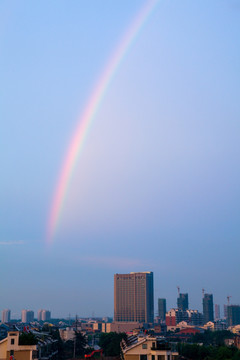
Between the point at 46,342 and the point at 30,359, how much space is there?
14.8m

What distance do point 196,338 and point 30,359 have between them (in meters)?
92.4

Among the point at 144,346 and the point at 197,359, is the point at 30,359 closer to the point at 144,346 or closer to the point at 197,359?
the point at 144,346

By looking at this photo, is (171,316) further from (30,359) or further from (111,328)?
(30,359)

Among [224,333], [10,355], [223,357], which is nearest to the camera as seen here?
[10,355]

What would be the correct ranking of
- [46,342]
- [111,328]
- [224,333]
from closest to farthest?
[46,342] < [224,333] < [111,328]

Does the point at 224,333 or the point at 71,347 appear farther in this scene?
the point at 224,333

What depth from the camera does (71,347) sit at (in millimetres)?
74875

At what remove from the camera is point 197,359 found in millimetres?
52219

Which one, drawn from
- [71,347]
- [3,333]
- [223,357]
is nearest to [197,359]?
[223,357]

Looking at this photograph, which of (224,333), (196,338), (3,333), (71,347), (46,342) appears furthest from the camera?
(224,333)

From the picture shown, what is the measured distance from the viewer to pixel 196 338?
12044 centimetres

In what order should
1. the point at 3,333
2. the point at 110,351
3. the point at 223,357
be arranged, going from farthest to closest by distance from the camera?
the point at 3,333 → the point at 110,351 → the point at 223,357

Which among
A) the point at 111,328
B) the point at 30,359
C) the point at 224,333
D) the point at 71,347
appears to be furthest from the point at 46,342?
the point at 111,328

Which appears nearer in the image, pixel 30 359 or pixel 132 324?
pixel 30 359
